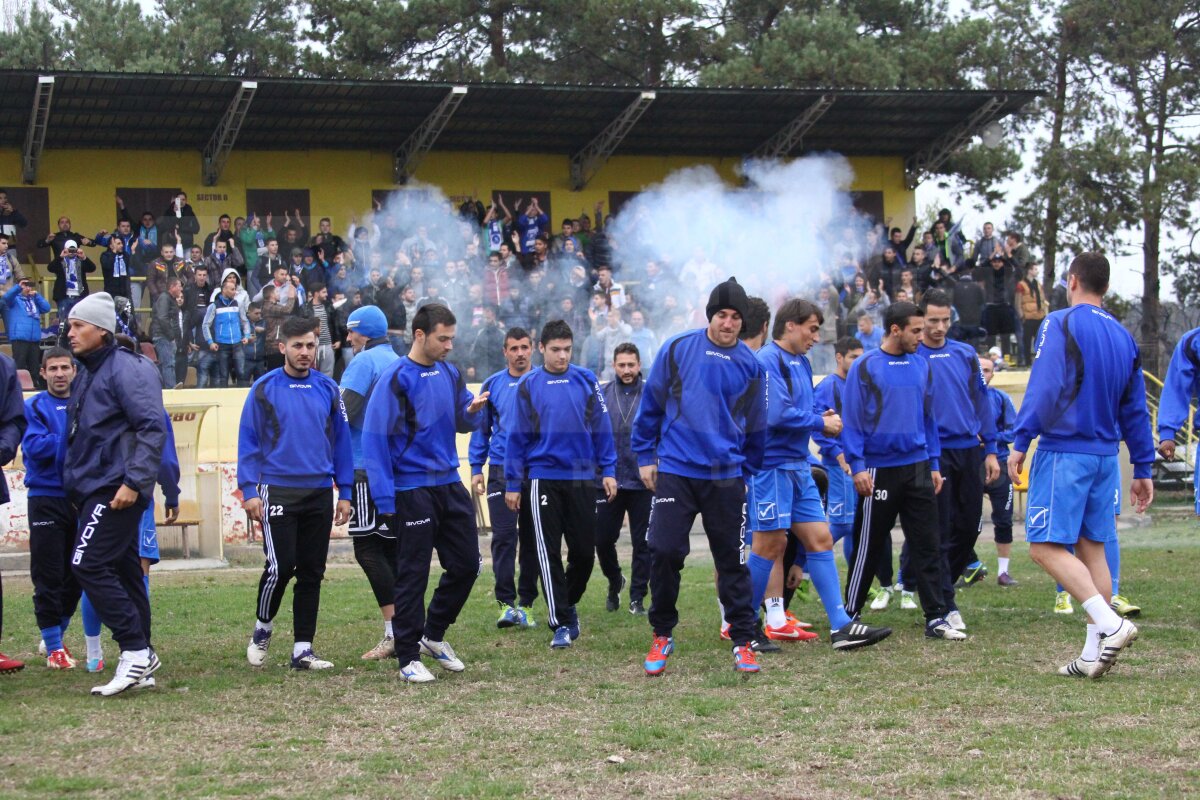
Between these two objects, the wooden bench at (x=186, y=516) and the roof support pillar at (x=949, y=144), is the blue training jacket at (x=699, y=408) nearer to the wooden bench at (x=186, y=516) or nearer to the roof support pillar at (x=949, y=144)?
the wooden bench at (x=186, y=516)

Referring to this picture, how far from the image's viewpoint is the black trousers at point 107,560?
7168mm

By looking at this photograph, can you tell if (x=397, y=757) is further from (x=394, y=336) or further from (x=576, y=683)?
(x=394, y=336)

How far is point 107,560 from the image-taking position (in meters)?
7.21

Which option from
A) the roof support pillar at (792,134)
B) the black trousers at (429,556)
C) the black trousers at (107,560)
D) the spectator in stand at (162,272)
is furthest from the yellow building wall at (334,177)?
the black trousers at (107,560)

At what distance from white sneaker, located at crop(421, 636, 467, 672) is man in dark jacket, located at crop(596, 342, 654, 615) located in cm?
263

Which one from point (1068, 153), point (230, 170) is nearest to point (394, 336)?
point (230, 170)

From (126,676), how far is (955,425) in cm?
535

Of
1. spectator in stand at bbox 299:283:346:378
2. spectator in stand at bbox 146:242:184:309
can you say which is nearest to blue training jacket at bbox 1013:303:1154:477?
spectator in stand at bbox 299:283:346:378

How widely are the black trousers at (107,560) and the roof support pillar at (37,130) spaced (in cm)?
1763

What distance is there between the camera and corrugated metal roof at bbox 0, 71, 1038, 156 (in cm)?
2448

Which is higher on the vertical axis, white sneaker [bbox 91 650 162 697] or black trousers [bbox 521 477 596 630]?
black trousers [bbox 521 477 596 630]

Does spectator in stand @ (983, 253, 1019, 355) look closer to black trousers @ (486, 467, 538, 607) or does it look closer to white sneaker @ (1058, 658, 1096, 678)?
black trousers @ (486, 467, 538, 607)

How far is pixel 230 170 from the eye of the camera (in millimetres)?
27703

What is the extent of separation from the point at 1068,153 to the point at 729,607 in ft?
109
